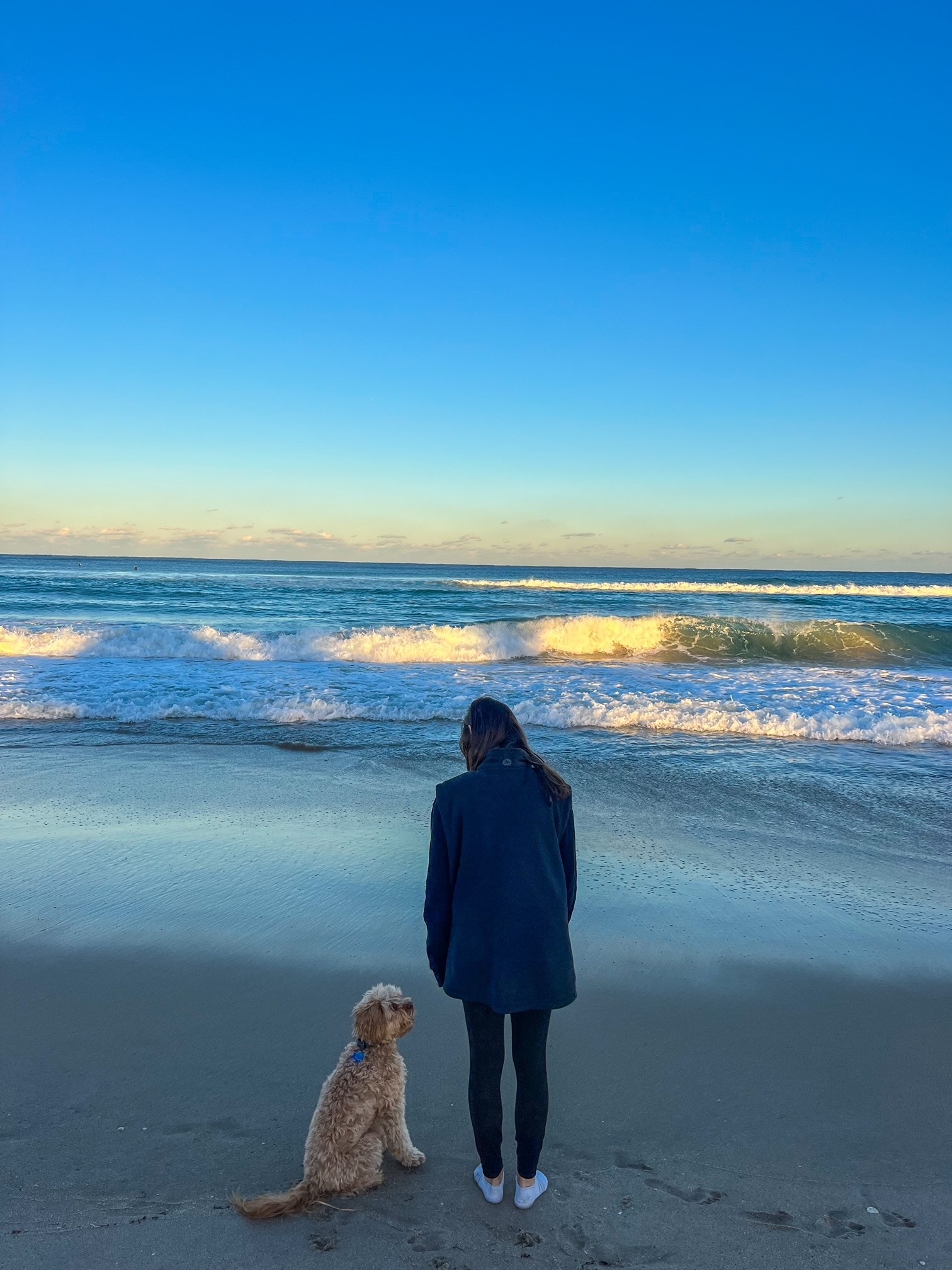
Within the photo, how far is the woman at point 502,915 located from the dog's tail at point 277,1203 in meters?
0.56

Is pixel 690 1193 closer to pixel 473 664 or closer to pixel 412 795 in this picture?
pixel 412 795

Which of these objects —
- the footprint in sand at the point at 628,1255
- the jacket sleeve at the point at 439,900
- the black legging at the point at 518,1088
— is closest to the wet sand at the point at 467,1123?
the footprint in sand at the point at 628,1255

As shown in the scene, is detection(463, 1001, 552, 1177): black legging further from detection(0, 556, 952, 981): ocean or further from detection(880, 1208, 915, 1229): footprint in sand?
detection(0, 556, 952, 981): ocean

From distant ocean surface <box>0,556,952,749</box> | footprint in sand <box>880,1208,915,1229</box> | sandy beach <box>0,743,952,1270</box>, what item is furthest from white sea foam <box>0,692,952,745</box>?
footprint in sand <box>880,1208,915,1229</box>

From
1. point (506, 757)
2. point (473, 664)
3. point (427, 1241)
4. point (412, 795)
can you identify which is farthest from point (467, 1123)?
point (473, 664)

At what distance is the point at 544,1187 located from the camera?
8.39 feet

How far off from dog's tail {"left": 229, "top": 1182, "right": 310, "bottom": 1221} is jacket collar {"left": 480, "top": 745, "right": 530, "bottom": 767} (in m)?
1.43

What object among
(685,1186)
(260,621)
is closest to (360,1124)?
Result: (685,1186)

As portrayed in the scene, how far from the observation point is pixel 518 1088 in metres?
2.49

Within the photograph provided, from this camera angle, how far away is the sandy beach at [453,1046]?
241cm

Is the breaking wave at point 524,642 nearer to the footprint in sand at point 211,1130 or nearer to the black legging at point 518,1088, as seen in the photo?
the footprint in sand at point 211,1130

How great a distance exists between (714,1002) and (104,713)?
9149mm

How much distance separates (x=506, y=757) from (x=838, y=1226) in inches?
69.5

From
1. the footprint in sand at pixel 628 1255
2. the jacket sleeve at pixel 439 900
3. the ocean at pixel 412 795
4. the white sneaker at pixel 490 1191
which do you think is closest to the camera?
the footprint in sand at pixel 628 1255
